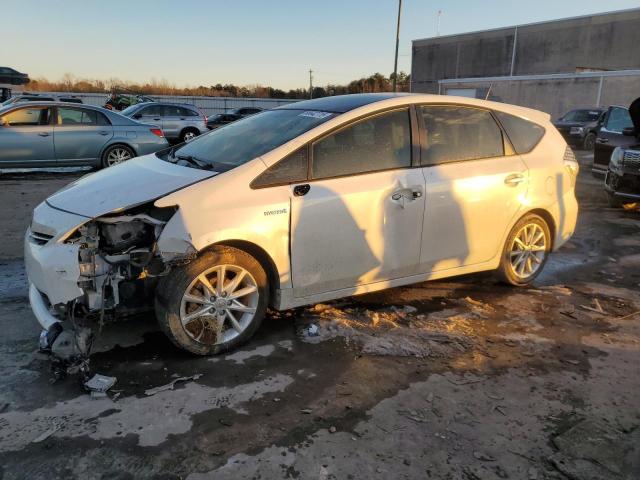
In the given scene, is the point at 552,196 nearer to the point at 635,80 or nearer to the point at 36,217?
the point at 36,217

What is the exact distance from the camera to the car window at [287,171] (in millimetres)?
3581

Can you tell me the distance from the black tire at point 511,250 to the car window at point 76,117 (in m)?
9.19

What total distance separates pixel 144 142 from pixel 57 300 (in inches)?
342

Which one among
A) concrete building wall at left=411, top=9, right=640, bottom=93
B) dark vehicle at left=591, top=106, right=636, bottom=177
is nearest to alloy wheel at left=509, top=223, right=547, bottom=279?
dark vehicle at left=591, top=106, right=636, bottom=177

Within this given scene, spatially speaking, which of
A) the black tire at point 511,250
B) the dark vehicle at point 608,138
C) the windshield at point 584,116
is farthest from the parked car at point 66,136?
the windshield at point 584,116

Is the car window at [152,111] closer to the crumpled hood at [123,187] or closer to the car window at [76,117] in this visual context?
the car window at [76,117]

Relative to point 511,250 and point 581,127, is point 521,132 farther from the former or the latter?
point 581,127

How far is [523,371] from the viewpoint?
3.50m

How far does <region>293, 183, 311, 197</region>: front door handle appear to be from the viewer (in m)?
3.63

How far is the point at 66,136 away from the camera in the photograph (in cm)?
1064

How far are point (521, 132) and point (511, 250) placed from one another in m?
1.08

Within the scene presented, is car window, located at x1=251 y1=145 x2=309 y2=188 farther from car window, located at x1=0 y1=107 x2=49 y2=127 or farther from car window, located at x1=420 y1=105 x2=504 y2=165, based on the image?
car window, located at x1=0 y1=107 x2=49 y2=127

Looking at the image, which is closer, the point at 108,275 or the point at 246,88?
the point at 108,275

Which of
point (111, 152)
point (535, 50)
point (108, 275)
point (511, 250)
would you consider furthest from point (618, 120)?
point (535, 50)
